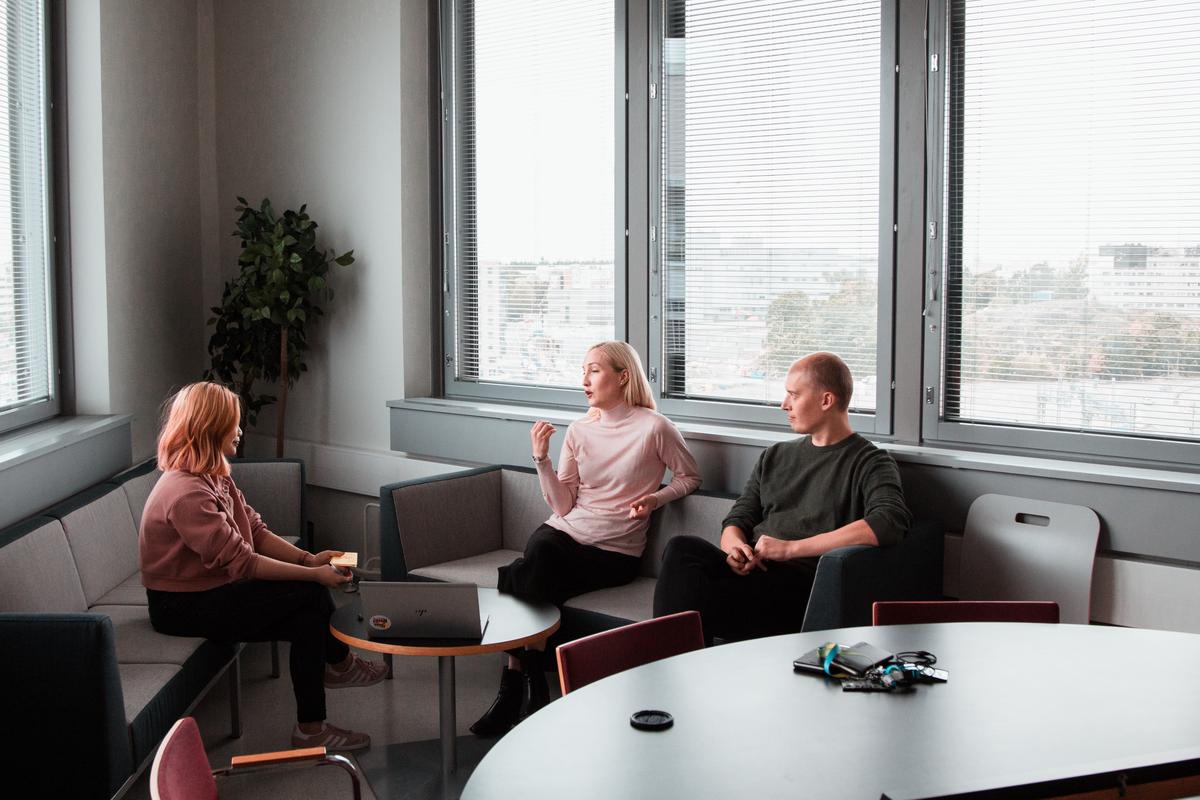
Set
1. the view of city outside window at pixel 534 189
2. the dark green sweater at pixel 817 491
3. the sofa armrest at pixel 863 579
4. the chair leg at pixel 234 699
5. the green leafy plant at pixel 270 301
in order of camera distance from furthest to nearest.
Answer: the green leafy plant at pixel 270 301
the view of city outside window at pixel 534 189
the chair leg at pixel 234 699
the dark green sweater at pixel 817 491
the sofa armrest at pixel 863 579

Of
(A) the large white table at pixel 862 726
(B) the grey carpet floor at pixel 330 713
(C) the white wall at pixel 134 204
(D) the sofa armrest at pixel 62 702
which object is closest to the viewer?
(A) the large white table at pixel 862 726

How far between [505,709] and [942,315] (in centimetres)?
211

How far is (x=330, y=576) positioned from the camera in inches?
151

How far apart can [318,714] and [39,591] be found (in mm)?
953

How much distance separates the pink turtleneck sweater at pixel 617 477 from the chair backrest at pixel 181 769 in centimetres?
243

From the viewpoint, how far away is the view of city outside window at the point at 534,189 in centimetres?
512

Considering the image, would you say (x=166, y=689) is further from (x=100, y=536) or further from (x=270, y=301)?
(x=270, y=301)

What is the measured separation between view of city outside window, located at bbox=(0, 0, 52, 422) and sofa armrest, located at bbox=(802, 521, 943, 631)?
3.25 meters

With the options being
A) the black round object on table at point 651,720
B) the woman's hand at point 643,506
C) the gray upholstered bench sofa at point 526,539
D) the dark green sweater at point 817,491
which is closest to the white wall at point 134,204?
the gray upholstered bench sofa at point 526,539

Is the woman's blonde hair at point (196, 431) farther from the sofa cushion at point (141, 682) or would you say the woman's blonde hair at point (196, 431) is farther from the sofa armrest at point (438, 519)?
the sofa armrest at point (438, 519)

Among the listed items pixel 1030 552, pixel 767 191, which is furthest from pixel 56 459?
pixel 1030 552

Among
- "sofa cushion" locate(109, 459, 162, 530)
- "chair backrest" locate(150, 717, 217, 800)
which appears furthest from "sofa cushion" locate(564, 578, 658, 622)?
"chair backrest" locate(150, 717, 217, 800)

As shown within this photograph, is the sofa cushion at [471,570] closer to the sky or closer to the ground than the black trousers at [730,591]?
closer to the ground

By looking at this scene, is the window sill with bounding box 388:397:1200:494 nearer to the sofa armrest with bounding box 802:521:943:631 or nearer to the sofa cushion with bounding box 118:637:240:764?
the sofa armrest with bounding box 802:521:943:631
